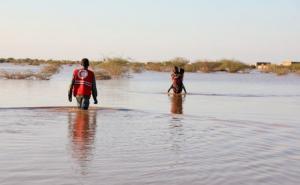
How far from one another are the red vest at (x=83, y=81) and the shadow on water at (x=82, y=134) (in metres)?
0.59

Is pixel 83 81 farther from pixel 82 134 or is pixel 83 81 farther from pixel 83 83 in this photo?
pixel 82 134

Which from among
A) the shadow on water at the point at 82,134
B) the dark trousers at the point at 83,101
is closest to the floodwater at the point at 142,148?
the shadow on water at the point at 82,134

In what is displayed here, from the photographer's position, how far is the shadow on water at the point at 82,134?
27.6ft

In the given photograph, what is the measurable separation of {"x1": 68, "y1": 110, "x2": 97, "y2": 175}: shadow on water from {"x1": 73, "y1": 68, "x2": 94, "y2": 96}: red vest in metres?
0.59

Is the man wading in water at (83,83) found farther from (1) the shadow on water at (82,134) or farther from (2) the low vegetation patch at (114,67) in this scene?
(2) the low vegetation patch at (114,67)

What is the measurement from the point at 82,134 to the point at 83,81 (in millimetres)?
4372

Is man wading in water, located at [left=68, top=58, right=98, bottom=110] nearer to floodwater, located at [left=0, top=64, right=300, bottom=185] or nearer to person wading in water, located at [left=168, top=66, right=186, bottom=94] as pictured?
floodwater, located at [left=0, top=64, right=300, bottom=185]

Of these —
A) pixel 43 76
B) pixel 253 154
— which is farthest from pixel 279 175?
pixel 43 76

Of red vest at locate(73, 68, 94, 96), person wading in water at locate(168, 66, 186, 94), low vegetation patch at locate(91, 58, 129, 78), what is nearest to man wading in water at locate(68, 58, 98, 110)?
red vest at locate(73, 68, 94, 96)

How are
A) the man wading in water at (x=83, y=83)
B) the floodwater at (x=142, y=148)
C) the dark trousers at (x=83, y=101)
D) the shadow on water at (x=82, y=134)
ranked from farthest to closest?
the dark trousers at (x=83, y=101)
the man wading in water at (x=83, y=83)
the shadow on water at (x=82, y=134)
the floodwater at (x=142, y=148)

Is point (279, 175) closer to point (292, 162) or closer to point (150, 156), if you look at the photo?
point (292, 162)

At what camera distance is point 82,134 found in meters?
11.2

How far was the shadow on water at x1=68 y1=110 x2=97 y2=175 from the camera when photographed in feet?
27.6

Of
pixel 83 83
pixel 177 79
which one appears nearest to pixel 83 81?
pixel 83 83
